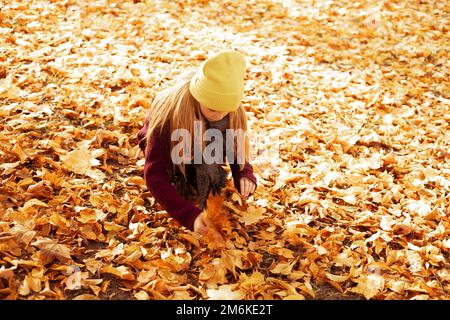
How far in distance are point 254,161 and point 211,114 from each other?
0.96 metres

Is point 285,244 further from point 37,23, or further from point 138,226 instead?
point 37,23

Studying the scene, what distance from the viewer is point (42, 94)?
10.4 feet

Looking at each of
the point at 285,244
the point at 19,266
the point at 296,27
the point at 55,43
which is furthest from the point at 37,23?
the point at 285,244

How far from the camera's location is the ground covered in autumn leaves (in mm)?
A: 2047

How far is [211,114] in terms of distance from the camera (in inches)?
79.7

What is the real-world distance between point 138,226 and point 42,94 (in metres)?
1.48

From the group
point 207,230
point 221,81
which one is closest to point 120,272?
point 207,230

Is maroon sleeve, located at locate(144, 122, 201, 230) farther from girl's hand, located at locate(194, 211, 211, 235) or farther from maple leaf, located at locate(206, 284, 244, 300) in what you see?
maple leaf, located at locate(206, 284, 244, 300)

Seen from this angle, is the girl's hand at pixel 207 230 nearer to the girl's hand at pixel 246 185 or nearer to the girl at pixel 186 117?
the girl at pixel 186 117

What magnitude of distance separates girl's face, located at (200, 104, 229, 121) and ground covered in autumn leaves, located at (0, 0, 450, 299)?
616 millimetres

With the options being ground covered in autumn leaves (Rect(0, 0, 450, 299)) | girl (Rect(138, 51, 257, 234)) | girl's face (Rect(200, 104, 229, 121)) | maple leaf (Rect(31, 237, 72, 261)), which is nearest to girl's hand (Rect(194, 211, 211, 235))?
girl (Rect(138, 51, 257, 234))

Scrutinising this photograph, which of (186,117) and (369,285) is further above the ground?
(186,117)

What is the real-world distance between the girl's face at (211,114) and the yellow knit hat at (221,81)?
8 centimetres

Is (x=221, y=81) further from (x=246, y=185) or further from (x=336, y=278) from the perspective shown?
(x=336, y=278)
